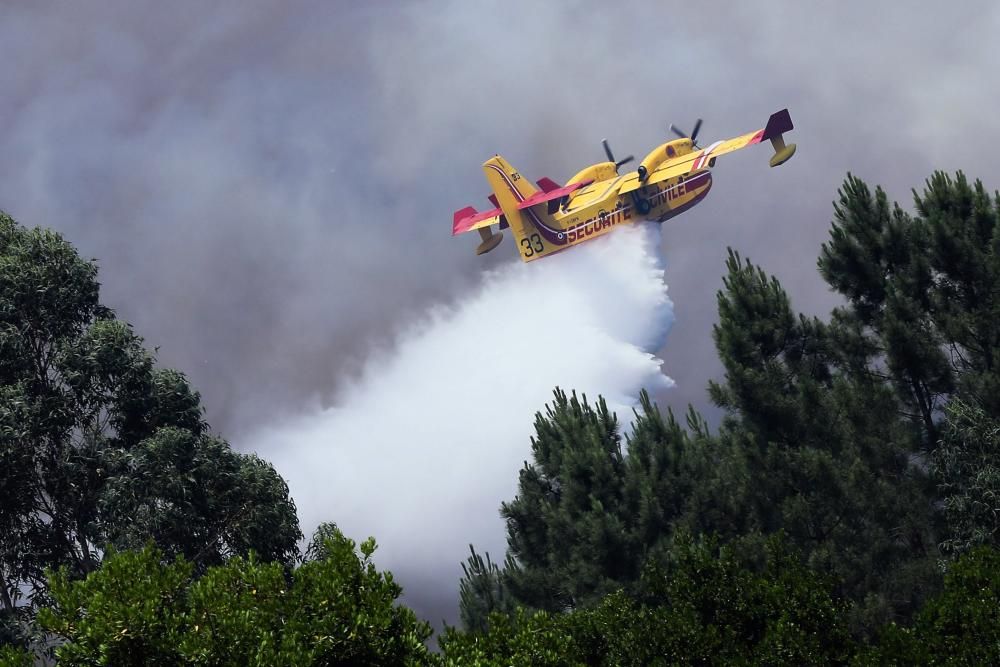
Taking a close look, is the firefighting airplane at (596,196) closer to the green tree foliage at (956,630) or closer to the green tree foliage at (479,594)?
the green tree foliage at (479,594)

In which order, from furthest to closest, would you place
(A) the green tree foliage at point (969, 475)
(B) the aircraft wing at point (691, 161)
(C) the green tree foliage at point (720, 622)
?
(B) the aircraft wing at point (691, 161) → (A) the green tree foliage at point (969, 475) → (C) the green tree foliage at point (720, 622)

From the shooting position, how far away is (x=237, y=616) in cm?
1772

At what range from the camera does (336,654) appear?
58.9ft

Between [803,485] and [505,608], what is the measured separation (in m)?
12.4

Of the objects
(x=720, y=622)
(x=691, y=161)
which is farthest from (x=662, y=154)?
(x=720, y=622)

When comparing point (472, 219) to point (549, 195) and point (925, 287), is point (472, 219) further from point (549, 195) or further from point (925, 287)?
point (925, 287)

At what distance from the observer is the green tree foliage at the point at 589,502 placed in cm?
3900

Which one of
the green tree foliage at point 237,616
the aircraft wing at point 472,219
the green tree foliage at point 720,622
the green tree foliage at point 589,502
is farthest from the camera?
the aircraft wing at point 472,219

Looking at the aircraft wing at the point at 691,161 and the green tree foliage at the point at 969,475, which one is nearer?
the green tree foliage at the point at 969,475

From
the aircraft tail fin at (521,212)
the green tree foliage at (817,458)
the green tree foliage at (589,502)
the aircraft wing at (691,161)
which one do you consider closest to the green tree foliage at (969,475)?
the green tree foliage at (817,458)

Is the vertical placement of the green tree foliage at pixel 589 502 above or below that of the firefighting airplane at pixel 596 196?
below

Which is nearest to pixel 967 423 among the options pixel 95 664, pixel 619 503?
pixel 619 503

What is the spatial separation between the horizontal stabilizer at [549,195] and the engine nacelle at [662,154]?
17.1 ft

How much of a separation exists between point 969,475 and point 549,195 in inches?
1824
